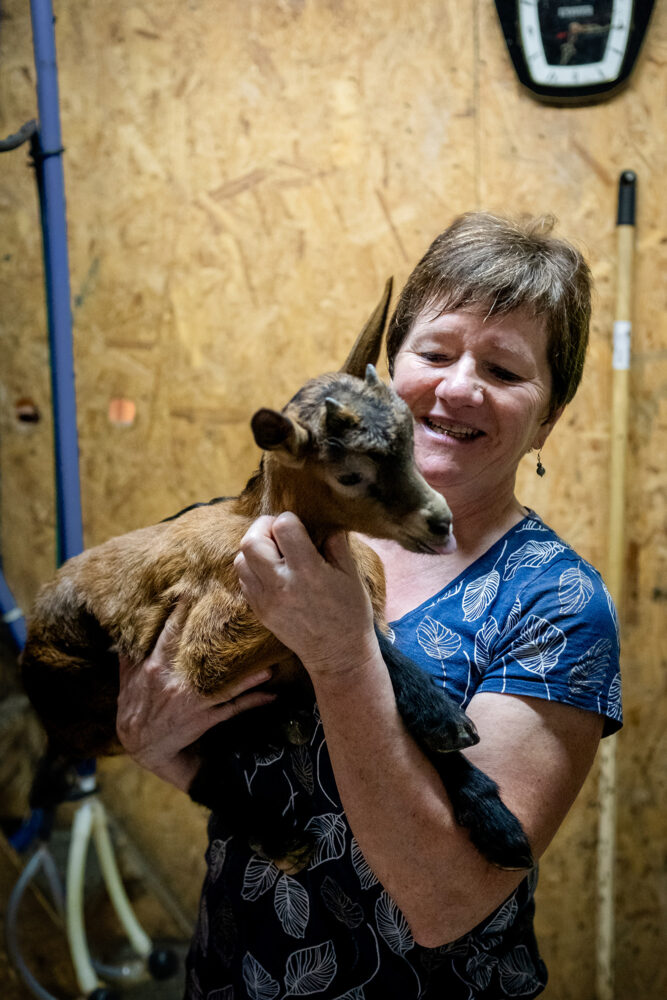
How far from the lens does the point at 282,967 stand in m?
1.26

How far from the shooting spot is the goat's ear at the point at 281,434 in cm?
95

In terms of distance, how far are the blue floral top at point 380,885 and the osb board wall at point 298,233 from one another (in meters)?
1.52

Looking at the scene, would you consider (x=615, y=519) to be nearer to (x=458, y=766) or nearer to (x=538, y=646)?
(x=538, y=646)

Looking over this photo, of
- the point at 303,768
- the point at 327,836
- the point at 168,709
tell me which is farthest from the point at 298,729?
the point at 168,709

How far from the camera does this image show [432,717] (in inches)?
43.0

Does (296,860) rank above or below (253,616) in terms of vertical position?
below

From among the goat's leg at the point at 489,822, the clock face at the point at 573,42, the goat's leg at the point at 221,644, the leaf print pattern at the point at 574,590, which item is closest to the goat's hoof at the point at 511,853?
the goat's leg at the point at 489,822

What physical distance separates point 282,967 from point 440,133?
2.45m

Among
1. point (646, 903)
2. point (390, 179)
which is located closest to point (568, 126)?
point (390, 179)

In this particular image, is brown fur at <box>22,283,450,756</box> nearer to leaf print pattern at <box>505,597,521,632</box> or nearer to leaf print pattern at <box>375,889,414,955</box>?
leaf print pattern at <box>505,597,521,632</box>

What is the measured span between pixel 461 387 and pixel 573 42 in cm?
183

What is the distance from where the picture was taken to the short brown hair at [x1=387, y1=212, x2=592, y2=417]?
130cm

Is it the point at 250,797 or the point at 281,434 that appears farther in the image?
the point at 250,797

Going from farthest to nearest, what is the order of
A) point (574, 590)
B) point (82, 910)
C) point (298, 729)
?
point (82, 910) < point (298, 729) < point (574, 590)
